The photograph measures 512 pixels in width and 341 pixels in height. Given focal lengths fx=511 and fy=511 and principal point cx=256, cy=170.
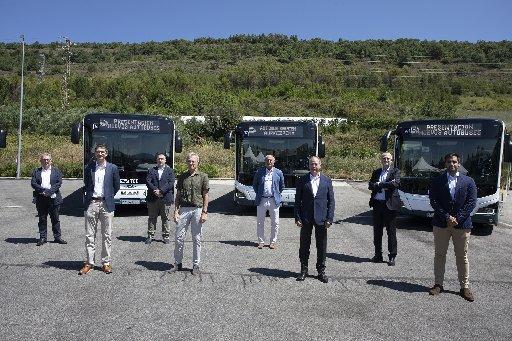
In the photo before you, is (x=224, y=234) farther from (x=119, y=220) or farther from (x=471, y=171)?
(x=471, y=171)

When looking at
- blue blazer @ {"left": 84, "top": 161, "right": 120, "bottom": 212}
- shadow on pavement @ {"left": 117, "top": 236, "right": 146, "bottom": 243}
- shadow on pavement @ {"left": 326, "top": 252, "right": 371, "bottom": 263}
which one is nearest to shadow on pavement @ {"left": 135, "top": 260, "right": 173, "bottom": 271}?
blue blazer @ {"left": 84, "top": 161, "right": 120, "bottom": 212}

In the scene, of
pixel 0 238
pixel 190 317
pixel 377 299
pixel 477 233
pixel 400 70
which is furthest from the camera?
pixel 400 70

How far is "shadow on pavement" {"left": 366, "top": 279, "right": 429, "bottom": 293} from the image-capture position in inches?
284

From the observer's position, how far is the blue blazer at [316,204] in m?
7.48

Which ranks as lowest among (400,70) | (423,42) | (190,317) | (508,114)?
(190,317)

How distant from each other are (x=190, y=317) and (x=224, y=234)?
225 inches

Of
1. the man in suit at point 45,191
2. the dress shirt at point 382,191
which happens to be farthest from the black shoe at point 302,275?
the man in suit at point 45,191

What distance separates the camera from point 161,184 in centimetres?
1030

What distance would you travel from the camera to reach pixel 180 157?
108ft

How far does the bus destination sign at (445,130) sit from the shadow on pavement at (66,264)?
340 inches

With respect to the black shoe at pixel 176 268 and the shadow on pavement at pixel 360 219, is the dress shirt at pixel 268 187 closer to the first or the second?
the black shoe at pixel 176 268

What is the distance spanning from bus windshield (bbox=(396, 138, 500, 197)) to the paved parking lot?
5.54ft

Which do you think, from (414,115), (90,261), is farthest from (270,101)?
(90,261)

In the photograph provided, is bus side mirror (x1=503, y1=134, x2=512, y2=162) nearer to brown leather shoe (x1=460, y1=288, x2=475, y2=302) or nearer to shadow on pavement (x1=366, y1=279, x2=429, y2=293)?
shadow on pavement (x1=366, y1=279, x2=429, y2=293)
